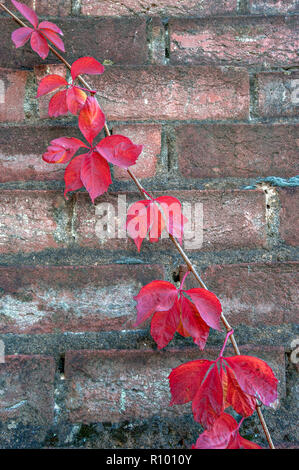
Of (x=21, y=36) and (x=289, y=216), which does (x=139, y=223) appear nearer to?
(x=289, y=216)

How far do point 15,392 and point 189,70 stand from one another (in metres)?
0.61

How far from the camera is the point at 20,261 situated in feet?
2.17

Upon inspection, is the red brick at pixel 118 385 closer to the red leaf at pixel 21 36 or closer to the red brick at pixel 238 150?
the red brick at pixel 238 150

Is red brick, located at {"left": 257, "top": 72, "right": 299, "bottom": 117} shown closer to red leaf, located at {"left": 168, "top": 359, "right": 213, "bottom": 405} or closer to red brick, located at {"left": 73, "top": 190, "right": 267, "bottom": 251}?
red brick, located at {"left": 73, "top": 190, "right": 267, "bottom": 251}

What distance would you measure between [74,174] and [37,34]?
256 millimetres

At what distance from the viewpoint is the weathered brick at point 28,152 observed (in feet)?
2.21

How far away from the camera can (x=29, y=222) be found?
0.66m

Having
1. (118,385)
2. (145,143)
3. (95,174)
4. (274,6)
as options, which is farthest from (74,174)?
(274,6)

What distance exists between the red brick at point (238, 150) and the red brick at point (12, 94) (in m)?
0.28

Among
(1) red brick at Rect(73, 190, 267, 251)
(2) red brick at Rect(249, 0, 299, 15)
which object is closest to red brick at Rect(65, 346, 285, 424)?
(1) red brick at Rect(73, 190, 267, 251)

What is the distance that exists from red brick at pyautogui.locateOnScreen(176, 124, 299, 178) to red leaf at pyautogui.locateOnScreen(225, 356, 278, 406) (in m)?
0.31
